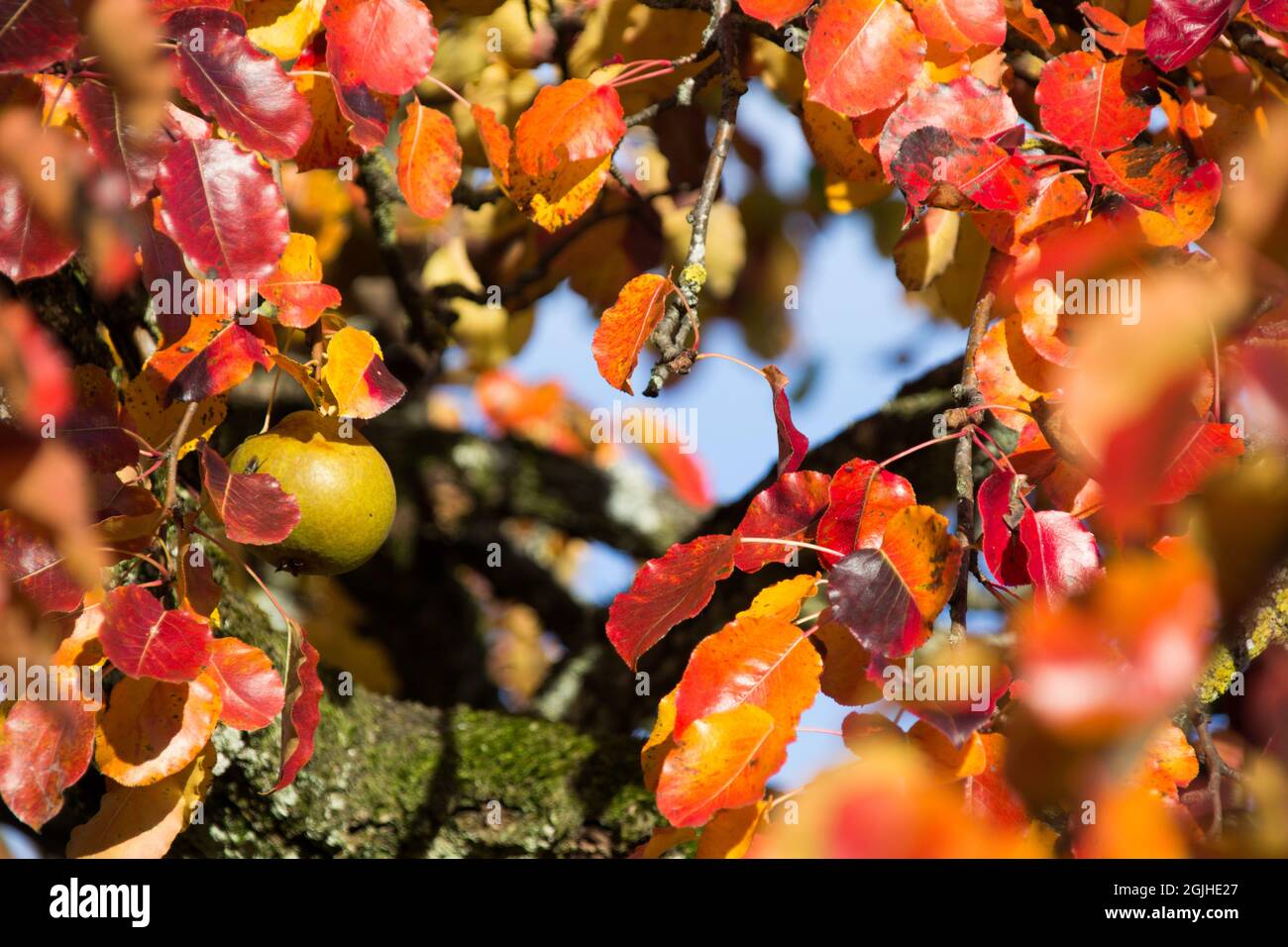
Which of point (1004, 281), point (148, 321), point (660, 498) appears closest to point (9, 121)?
point (148, 321)

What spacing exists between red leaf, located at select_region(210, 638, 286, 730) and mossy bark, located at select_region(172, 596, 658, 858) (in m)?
0.37

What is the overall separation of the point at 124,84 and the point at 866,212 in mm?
1715

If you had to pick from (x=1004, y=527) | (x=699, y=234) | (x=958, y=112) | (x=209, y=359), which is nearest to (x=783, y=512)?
(x=1004, y=527)

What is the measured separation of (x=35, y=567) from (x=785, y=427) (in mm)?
693

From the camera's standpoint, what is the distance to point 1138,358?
318 millimetres

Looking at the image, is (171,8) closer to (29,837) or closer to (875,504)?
(875,504)

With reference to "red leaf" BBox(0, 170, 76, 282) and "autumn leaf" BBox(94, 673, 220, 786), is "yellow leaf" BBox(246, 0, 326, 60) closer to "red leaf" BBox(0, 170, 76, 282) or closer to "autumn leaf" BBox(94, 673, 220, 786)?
"red leaf" BBox(0, 170, 76, 282)

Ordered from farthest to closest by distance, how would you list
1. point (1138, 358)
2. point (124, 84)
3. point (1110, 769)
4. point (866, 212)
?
point (866, 212)
point (124, 84)
point (1110, 769)
point (1138, 358)

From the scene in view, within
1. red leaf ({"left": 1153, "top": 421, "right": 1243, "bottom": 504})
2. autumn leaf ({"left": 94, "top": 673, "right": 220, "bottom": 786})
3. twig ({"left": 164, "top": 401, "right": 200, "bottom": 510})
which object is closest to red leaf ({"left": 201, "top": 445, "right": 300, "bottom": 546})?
twig ({"left": 164, "top": 401, "right": 200, "bottom": 510})

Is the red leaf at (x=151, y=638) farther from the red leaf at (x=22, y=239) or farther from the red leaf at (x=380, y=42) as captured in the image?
the red leaf at (x=380, y=42)

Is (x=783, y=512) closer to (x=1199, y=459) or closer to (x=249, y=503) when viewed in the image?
(x=1199, y=459)

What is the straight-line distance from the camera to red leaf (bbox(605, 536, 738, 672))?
1.00 metres

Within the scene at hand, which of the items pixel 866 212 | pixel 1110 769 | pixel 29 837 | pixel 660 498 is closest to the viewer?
pixel 1110 769

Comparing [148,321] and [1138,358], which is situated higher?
[148,321]
